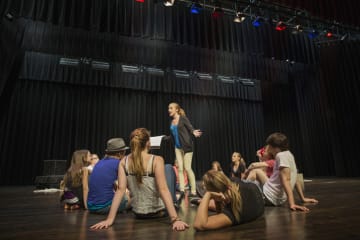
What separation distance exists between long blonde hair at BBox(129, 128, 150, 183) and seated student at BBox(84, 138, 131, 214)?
1.58 ft

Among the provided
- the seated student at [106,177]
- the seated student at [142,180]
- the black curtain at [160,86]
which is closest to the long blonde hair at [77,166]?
the seated student at [106,177]

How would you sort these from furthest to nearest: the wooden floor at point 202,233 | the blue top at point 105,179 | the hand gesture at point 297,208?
the blue top at point 105,179
the hand gesture at point 297,208
the wooden floor at point 202,233

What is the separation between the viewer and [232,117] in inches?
420

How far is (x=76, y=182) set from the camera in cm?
270

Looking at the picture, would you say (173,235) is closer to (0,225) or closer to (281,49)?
(0,225)

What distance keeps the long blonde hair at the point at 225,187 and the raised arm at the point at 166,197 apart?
0.28 meters

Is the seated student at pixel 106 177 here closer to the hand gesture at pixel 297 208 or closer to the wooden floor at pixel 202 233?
the wooden floor at pixel 202 233

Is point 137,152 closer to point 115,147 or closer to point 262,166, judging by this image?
point 115,147

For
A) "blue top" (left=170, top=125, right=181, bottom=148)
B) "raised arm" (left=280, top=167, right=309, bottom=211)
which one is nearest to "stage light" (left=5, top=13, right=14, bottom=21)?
"blue top" (left=170, top=125, right=181, bottom=148)

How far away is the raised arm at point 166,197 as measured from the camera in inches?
60.1

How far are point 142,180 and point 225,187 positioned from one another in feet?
2.08

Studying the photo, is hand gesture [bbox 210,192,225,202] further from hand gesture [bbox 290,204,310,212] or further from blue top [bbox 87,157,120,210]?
blue top [bbox 87,157,120,210]

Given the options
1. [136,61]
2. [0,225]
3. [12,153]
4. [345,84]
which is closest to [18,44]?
[136,61]

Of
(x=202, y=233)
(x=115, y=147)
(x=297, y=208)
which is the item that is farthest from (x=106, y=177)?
(x=297, y=208)
